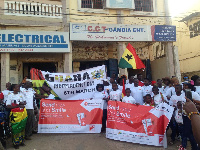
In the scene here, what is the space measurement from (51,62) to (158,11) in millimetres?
7074

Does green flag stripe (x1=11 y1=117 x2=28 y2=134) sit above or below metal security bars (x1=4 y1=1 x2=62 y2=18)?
below

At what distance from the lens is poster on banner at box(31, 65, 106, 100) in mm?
6938

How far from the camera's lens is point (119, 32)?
35.8 ft

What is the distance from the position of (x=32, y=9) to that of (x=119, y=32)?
15.2 ft

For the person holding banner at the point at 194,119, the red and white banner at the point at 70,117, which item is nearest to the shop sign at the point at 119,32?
the red and white banner at the point at 70,117

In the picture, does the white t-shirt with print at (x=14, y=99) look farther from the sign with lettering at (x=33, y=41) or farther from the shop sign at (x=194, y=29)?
the shop sign at (x=194, y=29)

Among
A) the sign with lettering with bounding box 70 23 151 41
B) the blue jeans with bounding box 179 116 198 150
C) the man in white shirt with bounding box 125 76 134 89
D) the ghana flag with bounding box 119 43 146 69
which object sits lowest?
the blue jeans with bounding box 179 116 198 150

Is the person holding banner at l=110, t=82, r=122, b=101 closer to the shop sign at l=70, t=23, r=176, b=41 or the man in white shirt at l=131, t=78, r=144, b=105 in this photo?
the man in white shirt at l=131, t=78, r=144, b=105

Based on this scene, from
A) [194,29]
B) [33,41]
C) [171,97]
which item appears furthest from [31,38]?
[194,29]

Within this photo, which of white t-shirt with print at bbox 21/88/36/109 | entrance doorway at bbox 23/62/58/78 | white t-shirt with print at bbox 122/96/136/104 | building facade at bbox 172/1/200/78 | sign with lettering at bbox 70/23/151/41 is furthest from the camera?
building facade at bbox 172/1/200/78

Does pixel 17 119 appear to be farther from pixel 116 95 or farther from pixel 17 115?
pixel 116 95

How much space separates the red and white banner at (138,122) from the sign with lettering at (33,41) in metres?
5.67

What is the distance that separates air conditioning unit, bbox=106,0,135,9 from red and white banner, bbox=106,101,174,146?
7063 millimetres

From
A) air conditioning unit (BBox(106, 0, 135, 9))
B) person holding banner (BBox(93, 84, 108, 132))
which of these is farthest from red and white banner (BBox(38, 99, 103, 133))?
air conditioning unit (BBox(106, 0, 135, 9))
